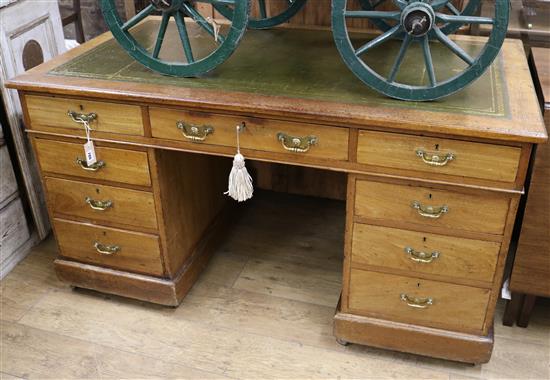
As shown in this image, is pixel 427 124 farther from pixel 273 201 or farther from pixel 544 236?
pixel 273 201

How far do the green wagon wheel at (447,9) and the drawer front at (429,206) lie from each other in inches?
21.2

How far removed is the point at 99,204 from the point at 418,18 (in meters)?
1.14

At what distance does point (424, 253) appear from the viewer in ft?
5.58

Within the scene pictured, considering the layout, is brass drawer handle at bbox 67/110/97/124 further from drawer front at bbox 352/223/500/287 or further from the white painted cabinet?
drawer front at bbox 352/223/500/287

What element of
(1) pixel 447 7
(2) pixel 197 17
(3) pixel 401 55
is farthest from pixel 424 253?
(2) pixel 197 17

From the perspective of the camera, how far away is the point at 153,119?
1738mm

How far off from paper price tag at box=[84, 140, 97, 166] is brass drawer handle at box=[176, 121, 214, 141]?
30cm

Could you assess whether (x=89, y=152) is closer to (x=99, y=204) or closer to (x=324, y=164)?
(x=99, y=204)

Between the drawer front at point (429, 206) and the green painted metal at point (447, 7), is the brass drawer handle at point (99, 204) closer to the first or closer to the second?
the drawer front at point (429, 206)

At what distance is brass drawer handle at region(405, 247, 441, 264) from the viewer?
1.70m

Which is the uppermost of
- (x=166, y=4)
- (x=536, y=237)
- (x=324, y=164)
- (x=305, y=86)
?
(x=166, y=4)

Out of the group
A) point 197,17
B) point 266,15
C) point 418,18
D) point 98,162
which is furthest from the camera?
point 266,15

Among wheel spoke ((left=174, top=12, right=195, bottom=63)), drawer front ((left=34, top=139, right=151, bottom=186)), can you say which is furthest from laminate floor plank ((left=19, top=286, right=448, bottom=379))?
wheel spoke ((left=174, top=12, right=195, bottom=63))

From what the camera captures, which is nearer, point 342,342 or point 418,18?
point 418,18
